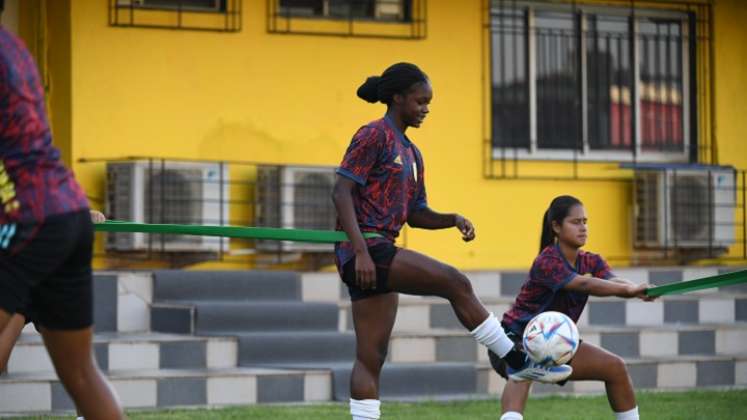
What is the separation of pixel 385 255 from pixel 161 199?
219 inches

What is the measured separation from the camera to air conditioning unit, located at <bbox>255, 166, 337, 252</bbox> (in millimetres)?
13773

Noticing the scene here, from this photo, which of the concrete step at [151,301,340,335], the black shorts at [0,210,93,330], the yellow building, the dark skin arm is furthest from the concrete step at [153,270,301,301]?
the black shorts at [0,210,93,330]

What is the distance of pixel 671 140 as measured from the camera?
15812 millimetres

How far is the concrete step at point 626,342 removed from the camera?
41.7ft

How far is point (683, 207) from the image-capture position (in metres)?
15.3

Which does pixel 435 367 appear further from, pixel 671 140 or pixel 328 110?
pixel 671 140

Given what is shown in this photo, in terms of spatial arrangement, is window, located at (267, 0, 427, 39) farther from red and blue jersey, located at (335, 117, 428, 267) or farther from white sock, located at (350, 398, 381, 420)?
white sock, located at (350, 398, 381, 420)

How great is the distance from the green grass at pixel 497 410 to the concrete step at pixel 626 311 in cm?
144

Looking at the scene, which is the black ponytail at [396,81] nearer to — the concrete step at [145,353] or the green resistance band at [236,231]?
the green resistance band at [236,231]

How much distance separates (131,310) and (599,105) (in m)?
5.26

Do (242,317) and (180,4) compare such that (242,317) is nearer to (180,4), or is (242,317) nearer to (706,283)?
(180,4)

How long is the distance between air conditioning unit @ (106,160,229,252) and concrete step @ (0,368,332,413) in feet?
5.77

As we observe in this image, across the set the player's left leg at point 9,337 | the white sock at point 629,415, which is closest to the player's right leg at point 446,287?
the white sock at point 629,415

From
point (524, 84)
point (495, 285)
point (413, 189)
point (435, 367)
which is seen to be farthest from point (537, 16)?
point (413, 189)
